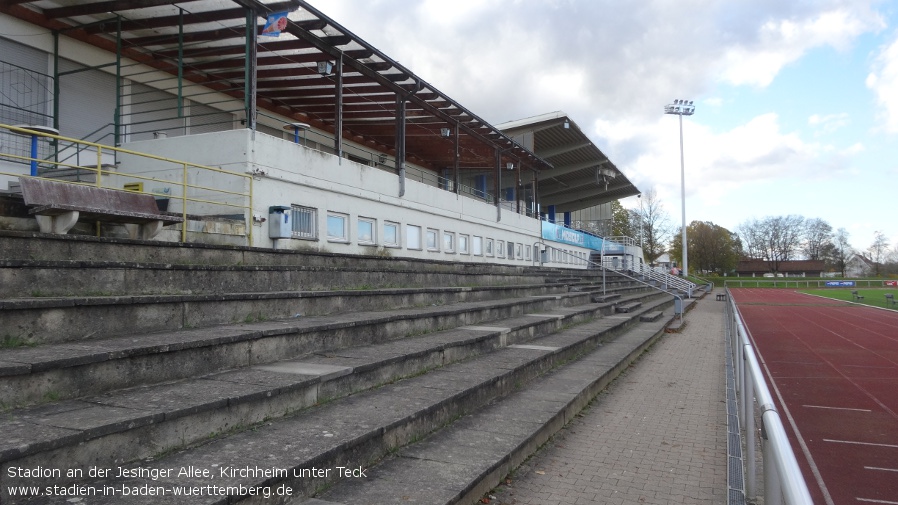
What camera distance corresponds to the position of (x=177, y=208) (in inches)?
452

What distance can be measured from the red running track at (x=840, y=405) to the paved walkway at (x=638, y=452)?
98cm

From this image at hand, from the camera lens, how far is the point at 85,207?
694 centimetres

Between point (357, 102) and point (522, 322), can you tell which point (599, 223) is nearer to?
point (357, 102)

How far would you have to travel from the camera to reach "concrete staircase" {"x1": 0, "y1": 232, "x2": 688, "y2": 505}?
3.43 metres

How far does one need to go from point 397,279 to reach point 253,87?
5.11 m

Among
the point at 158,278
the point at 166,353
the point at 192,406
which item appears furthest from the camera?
the point at 158,278

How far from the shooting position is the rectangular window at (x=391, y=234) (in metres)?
17.4

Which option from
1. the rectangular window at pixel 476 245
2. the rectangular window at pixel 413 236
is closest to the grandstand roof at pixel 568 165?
the rectangular window at pixel 476 245

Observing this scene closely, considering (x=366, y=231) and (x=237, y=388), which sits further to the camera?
(x=366, y=231)

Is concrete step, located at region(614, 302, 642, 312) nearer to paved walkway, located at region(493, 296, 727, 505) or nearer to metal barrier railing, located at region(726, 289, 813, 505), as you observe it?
paved walkway, located at region(493, 296, 727, 505)

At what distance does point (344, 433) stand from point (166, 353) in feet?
5.24

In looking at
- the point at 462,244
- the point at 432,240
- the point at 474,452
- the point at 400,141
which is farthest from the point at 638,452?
the point at 462,244

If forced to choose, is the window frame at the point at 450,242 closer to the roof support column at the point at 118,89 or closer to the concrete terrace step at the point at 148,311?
the roof support column at the point at 118,89

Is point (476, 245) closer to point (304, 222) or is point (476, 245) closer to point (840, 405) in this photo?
point (304, 222)
